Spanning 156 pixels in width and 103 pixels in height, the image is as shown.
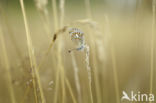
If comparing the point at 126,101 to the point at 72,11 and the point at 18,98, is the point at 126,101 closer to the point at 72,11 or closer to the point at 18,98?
the point at 18,98

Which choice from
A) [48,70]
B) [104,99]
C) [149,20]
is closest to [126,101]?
[104,99]

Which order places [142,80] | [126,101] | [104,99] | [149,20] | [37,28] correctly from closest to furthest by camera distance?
[126,101], [104,99], [142,80], [149,20], [37,28]

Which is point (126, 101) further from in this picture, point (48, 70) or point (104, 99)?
point (48, 70)

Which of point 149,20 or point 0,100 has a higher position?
point 149,20

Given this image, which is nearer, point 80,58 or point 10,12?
point 80,58

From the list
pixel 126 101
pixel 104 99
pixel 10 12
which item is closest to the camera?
pixel 126 101

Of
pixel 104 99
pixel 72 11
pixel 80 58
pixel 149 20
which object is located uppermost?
pixel 72 11

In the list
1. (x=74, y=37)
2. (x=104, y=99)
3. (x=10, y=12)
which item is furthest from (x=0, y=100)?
(x=10, y=12)
